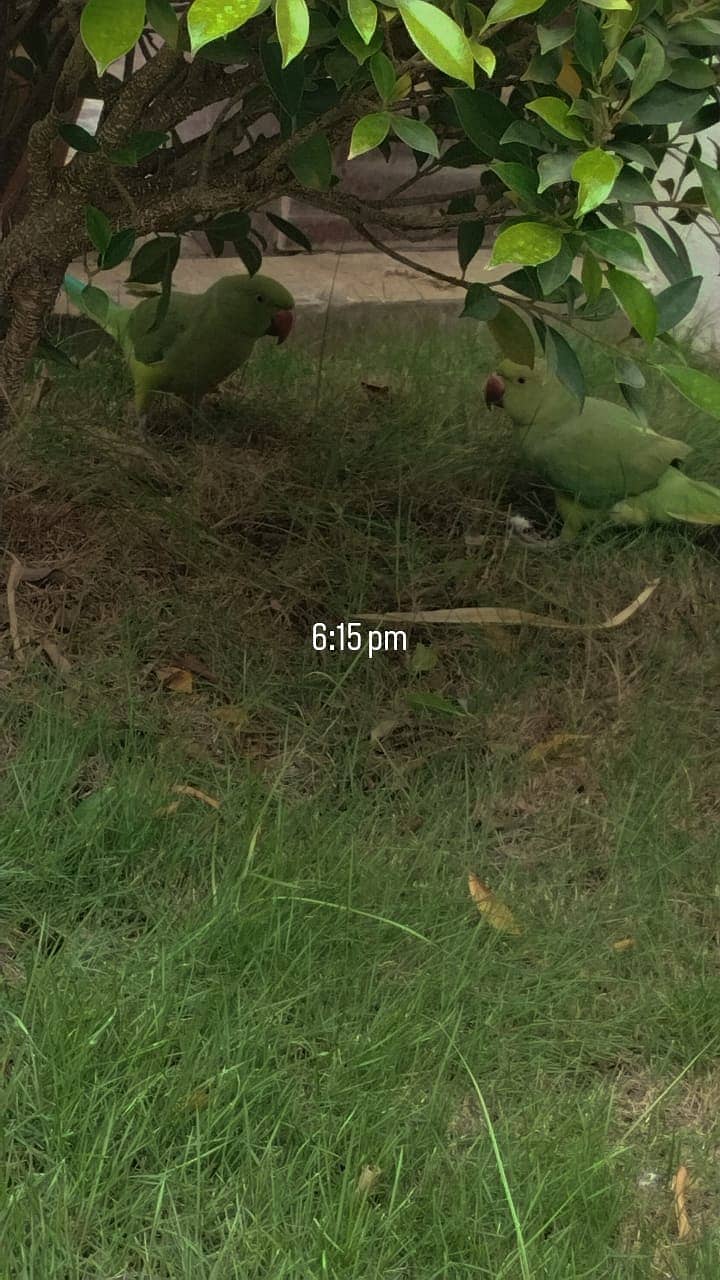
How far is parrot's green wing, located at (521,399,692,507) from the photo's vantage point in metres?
2.31

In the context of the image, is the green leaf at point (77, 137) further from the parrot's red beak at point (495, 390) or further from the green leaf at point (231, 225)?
the parrot's red beak at point (495, 390)

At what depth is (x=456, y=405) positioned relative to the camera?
9.22ft

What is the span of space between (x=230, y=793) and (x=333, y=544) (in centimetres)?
64

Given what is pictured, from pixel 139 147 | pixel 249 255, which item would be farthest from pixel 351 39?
pixel 249 255

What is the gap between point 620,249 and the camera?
1.16 meters

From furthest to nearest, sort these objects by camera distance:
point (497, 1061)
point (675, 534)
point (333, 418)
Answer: point (333, 418), point (675, 534), point (497, 1061)

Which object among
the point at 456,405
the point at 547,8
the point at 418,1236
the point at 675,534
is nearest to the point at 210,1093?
the point at 418,1236

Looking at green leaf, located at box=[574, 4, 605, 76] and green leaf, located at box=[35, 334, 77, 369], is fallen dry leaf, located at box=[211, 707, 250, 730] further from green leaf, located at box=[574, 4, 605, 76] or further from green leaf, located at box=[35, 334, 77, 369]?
green leaf, located at box=[574, 4, 605, 76]

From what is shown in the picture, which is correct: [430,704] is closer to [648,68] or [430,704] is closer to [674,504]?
[674,504]

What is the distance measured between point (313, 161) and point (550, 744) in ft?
2.91

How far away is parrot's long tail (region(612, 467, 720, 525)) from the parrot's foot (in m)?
0.12

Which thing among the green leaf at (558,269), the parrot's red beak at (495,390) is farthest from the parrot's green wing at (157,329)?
the green leaf at (558,269)

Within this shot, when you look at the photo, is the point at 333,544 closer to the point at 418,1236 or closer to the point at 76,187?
the point at 76,187

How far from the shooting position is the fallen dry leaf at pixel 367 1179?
4.04 ft
